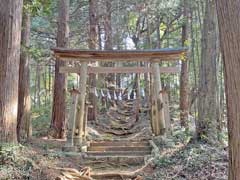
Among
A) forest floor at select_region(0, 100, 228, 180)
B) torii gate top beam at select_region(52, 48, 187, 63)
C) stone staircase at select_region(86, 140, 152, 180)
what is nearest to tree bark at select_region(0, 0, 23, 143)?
forest floor at select_region(0, 100, 228, 180)

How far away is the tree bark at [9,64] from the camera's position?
6551 mm

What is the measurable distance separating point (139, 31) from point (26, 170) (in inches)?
649

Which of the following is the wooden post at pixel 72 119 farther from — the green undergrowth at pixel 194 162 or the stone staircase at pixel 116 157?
the green undergrowth at pixel 194 162

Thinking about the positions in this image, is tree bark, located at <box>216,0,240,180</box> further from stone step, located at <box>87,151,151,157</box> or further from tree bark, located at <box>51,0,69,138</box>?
tree bark, located at <box>51,0,69,138</box>

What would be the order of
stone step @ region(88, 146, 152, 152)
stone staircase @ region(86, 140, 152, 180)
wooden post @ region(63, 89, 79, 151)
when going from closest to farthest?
stone staircase @ region(86, 140, 152, 180)
wooden post @ region(63, 89, 79, 151)
stone step @ region(88, 146, 152, 152)

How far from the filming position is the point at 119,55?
31.1 ft

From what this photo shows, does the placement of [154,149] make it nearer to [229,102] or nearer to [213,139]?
[213,139]

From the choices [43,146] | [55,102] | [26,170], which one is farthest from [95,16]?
[26,170]

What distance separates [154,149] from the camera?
27.7 ft

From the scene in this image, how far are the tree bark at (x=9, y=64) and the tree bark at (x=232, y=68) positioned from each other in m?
4.35

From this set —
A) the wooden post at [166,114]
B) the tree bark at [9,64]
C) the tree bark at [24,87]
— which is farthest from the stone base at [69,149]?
the wooden post at [166,114]

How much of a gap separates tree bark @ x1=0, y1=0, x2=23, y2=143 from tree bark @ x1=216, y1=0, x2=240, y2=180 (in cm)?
435

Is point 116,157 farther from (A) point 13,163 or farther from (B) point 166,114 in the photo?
(A) point 13,163

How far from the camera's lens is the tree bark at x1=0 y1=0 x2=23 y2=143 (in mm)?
6551
